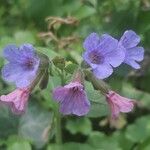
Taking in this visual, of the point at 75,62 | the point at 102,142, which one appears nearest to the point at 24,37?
the point at 75,62

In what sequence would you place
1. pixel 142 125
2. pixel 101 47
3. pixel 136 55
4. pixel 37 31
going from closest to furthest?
pixel 101 47
pixel 136 55
pixel 142 125
pixel 37 31

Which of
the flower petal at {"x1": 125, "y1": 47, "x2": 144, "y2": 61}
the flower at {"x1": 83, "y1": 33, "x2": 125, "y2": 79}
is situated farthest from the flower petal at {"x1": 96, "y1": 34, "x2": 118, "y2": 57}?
the flower petal at {"x1": 125, "y1": 47, "x2": 144, "y2": 61}

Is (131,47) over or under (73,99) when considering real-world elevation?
over

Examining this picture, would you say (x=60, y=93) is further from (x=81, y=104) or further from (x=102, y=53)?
(x=102, y=53)

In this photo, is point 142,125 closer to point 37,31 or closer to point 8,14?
point 37,31

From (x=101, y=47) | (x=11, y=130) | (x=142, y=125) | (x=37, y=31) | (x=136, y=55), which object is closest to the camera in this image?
(x=101, y=47)

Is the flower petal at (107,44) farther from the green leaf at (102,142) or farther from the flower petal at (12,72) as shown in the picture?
the green leaf at (102,142)

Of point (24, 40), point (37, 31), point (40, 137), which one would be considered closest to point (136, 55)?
point (40, 137)
